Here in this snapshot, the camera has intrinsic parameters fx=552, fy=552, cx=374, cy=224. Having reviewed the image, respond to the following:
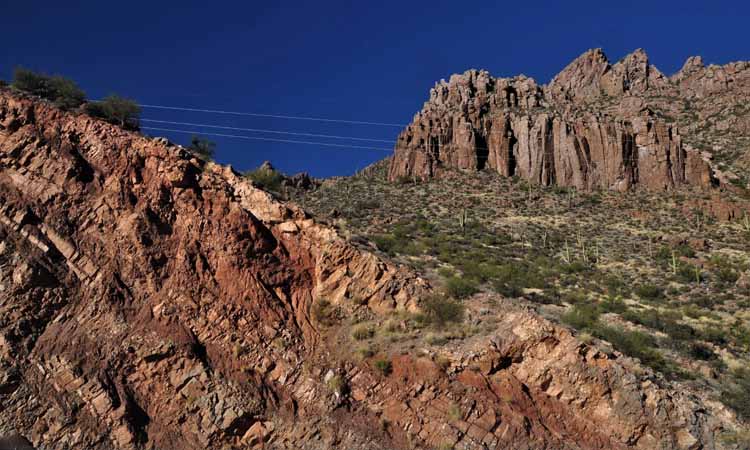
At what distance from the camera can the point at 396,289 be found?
57.0ft

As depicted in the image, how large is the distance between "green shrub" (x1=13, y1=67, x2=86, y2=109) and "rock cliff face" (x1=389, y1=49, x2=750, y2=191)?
4023 cm

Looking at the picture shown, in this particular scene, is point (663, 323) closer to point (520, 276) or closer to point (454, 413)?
point (520, 276)

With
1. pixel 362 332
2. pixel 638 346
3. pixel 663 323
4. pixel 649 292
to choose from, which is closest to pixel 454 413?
pixel 362 332

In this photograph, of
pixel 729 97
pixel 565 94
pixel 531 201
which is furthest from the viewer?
→ pixel 565 94

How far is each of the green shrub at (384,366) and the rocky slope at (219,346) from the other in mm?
115

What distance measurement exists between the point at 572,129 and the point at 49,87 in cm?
5387

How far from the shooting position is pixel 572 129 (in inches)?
2453

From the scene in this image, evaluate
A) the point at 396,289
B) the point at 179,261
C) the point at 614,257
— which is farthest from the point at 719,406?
the point at 614,257

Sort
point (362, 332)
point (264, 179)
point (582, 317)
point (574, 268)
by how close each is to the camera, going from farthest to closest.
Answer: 1. point (264, 179)
2. point (574, 268)
3. point (582, 317)
4. point (362, 332)

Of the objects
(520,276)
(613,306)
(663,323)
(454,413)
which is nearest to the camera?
(454,413)

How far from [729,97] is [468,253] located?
58471 mm

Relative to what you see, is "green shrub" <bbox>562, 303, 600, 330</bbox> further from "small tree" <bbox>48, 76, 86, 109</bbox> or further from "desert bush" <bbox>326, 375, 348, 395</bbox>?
"small tree" <bbox>48, 76, 86, 109</bbox>

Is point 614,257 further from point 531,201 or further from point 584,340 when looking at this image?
point 584,340

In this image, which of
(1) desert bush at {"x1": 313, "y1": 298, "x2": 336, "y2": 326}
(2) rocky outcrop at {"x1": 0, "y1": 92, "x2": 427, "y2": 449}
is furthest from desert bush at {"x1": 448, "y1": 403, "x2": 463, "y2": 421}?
(1) desert bush at {"x1": 313, "y1": 298, "x2": 336, "y2": 326}
